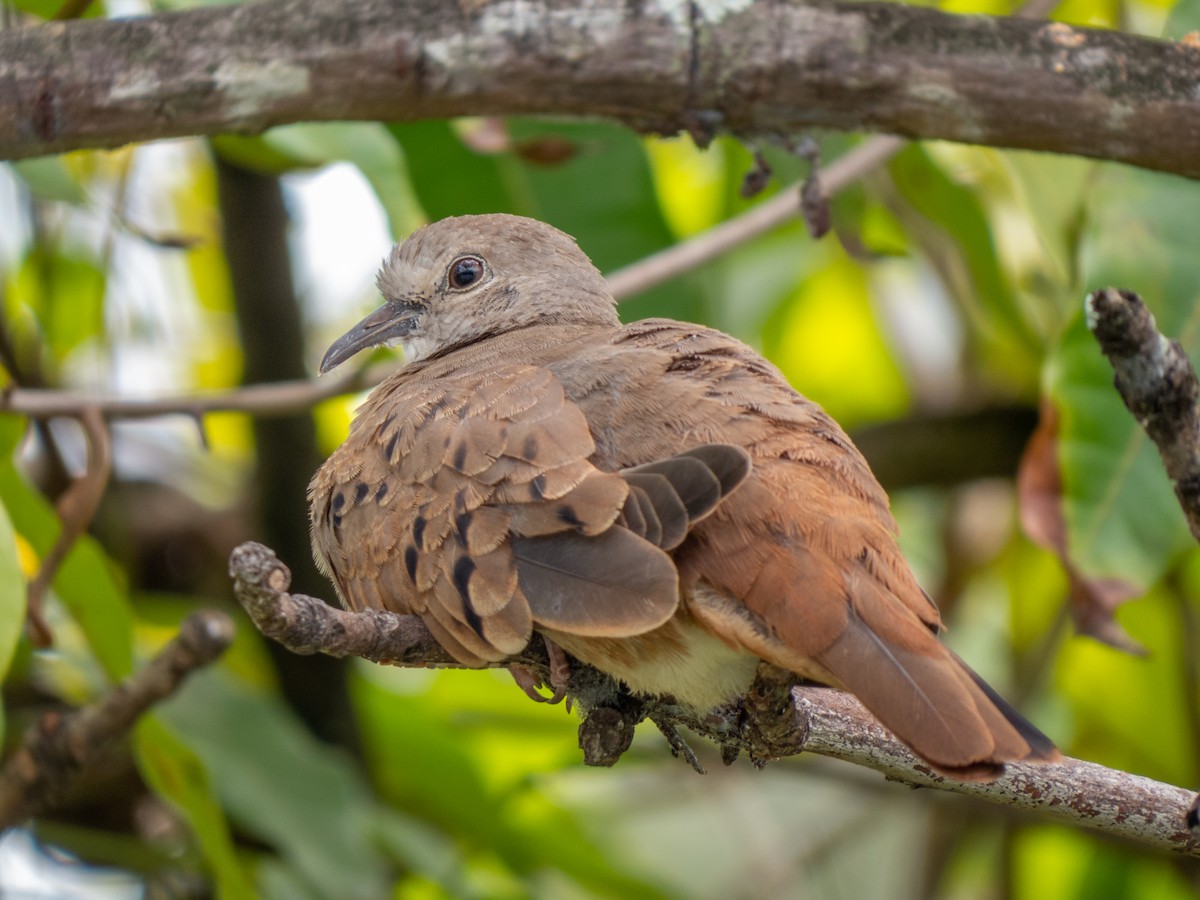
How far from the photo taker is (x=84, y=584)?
11.9ft

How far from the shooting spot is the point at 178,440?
21.1ft

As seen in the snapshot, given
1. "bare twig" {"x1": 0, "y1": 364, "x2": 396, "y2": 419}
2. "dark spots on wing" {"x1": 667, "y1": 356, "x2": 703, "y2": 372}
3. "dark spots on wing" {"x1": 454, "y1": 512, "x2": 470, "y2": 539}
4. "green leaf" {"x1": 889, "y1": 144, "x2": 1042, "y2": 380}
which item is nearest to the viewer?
"dark spots on wing" {"x1": 454, "y1": 512, "x2": 470, "y2": 539}

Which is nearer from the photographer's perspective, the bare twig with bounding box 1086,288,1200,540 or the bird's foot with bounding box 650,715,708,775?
the bare twig with bounding box 1086,288,1200,540

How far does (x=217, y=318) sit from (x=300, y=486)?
1817 mm

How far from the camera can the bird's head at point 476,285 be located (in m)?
3.81

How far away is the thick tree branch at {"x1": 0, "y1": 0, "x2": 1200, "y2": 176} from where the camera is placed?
3037mm

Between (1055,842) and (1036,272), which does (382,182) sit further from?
(1055,842)

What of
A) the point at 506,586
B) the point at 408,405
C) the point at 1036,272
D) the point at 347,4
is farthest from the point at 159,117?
the point at 1036,272

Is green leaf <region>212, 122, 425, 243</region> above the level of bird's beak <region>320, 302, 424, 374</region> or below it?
above

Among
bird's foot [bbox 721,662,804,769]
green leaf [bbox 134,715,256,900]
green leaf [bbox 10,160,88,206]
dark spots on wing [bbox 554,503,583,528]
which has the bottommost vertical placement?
green leaf [bbox 134,715,256,900]

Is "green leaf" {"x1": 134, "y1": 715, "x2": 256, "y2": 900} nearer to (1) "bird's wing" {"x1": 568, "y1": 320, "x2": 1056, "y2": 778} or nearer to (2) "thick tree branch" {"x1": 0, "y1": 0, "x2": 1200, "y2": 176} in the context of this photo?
(2) "thick tree branch" {"x1": 0, "y1": 0, "x2": 1200, "y2": 176}

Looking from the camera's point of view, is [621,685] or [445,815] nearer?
[621,685]

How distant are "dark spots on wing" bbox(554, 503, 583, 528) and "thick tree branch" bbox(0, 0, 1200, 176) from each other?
1.12 meters

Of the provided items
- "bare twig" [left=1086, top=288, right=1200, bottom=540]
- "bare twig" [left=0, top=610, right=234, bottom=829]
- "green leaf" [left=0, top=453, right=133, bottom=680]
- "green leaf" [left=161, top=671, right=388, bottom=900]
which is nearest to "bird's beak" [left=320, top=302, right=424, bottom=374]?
"green leaf" [left=0, top=453, right=133, bottom=680]
